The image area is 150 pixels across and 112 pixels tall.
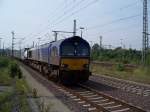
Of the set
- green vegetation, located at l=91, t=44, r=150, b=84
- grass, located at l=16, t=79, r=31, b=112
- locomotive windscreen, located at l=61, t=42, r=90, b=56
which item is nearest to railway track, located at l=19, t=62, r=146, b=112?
grass, located at l=16, t=79, r=31, b=112

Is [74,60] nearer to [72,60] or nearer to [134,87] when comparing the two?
[72,60]

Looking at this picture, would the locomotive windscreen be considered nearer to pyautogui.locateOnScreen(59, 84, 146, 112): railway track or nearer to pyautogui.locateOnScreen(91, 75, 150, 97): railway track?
pyautogui.locateOnScreen(91, 75, 150, 97): railway track

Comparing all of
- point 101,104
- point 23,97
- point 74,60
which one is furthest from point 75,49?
point 23,97

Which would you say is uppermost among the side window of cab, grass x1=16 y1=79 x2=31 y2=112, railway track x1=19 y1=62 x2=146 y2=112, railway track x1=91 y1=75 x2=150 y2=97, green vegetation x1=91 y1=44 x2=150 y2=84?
the side window of cab

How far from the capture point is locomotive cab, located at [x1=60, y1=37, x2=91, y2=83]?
21.3 metres

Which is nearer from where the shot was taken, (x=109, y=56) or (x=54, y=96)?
(x=54, y=96)

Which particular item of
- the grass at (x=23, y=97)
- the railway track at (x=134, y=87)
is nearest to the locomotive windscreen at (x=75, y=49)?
the railway track at (x=134, y=87)

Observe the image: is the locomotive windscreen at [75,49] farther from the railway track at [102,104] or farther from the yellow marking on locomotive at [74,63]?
the railway track at [102,104]

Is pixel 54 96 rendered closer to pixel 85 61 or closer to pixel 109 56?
pixel 85 61

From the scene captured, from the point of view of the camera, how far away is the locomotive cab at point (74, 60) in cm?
2133

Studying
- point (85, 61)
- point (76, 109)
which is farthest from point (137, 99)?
point (85, 61)

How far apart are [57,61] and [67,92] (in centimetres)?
400

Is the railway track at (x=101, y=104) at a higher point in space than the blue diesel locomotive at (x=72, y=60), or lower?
lower

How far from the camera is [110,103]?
14.3 m
